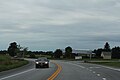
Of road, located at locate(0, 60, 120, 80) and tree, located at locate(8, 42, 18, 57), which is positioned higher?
tree, located at locate(8, 42, 18, 57)

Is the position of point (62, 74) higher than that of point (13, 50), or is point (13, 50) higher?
point (13, 50)

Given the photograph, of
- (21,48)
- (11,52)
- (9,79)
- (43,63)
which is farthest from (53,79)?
(11,52)

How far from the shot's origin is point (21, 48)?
154 metres

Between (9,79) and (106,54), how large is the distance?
16078 cm

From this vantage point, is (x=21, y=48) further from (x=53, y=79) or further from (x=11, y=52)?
(x=53, y=79)

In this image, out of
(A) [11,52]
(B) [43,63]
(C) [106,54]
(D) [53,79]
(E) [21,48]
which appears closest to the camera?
(D) [53,79]

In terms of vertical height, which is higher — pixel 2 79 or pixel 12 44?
pixel 12 44

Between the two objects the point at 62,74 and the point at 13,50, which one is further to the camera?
the point at 13,50

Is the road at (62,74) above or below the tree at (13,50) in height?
below

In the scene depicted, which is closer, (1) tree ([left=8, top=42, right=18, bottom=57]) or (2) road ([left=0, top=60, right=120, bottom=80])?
(2) road ([left=0, top=60, right=120, bottom=80])

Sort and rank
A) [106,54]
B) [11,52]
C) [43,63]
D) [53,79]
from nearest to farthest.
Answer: [53,79]
[43,63]
[11,52]
[106,54]

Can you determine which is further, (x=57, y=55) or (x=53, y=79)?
(x=57, y=55)

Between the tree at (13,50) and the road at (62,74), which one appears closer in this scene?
the road at (62,74)

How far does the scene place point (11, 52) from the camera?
167125 mm
